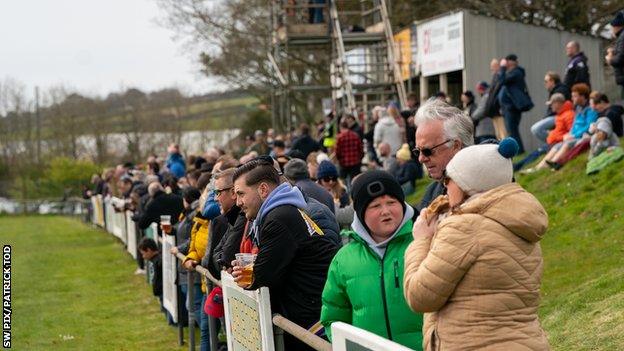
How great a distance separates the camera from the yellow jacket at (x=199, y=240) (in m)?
12.2

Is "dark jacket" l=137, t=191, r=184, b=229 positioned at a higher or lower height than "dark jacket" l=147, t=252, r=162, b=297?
higher

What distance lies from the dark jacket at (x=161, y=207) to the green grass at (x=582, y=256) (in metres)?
5.58

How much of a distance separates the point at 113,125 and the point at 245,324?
81844 millimetres

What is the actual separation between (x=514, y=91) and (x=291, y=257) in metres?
15.2

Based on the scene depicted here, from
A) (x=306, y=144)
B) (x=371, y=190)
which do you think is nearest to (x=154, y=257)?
(x=306, y=144)

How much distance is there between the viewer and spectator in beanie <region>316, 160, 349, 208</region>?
45.4 feet

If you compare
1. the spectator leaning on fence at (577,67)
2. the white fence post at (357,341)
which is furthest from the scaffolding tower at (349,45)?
the white fence post at (357,341)

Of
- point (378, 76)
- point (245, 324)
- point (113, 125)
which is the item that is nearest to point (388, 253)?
point (245, 324)

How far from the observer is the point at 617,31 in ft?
59.8

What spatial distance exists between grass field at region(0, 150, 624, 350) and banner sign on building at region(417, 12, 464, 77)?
3.72 m

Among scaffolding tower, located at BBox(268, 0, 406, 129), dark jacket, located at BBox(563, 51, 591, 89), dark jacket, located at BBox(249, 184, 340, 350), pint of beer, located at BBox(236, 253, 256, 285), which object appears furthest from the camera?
scaffolding tower, located at BBox(268, 0, 406, 129)

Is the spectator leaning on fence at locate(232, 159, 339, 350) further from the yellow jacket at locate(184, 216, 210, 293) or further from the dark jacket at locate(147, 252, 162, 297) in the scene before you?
the dark jacket at locate(147, 252, 162, 297)

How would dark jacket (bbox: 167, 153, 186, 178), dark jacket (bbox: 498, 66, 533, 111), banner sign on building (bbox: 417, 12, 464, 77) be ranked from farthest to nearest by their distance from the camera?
1. banner sign on building (bbox: 417, 12, 464, 77)
2. dark jacket (bbox: 167, 153, 186, 178)
3. dark jacket (bbox: 498, 66, 533, 111)

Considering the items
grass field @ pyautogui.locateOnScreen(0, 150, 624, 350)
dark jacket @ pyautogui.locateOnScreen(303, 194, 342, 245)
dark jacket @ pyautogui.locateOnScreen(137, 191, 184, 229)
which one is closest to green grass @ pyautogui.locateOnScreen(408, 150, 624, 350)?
grass field @ pyautogui.locateOnScreen(0, 150, 624, 350)
